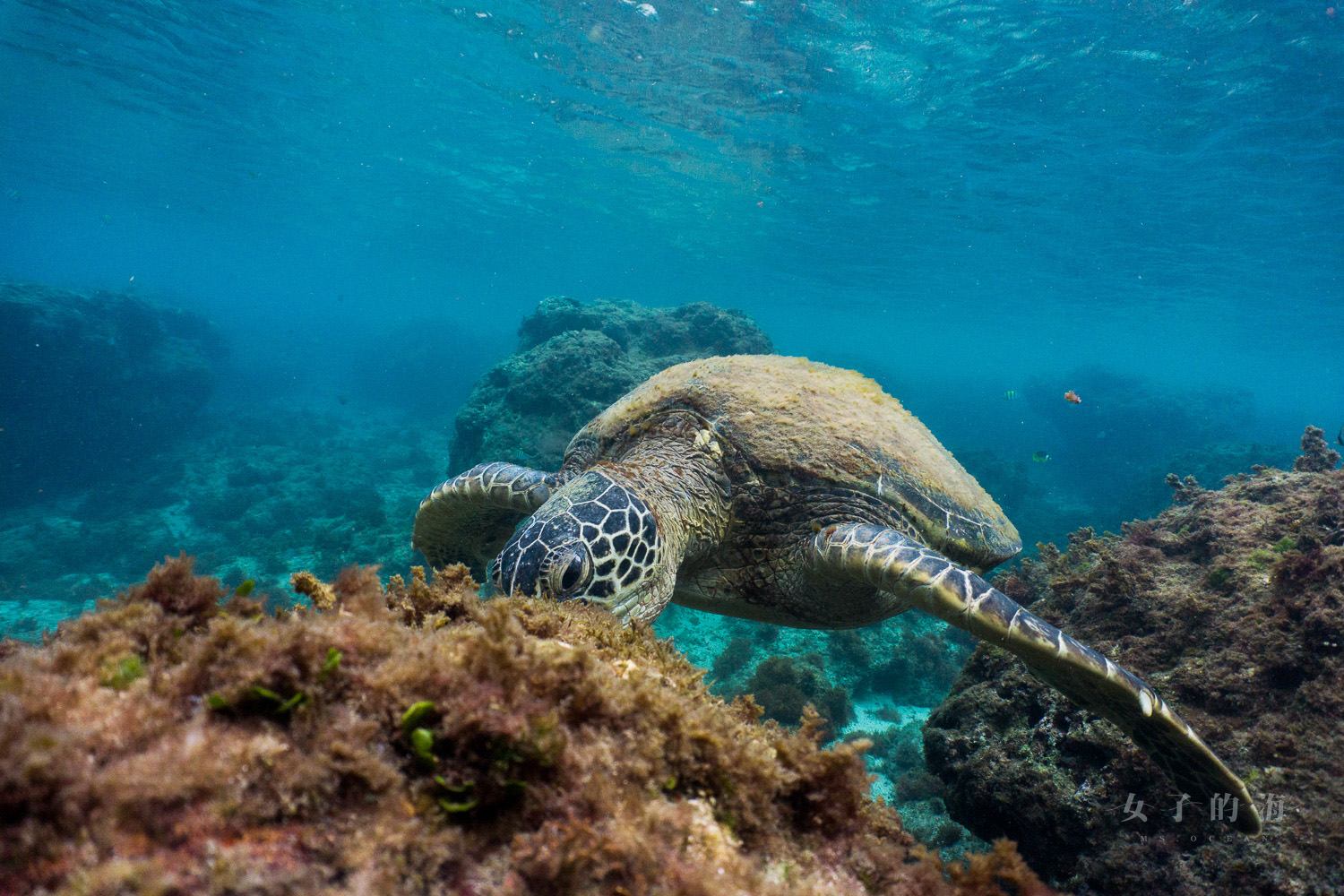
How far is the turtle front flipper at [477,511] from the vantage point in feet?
11.2

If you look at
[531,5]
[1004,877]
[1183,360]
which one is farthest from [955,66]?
[1183,360]

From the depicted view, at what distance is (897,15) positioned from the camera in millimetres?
10555

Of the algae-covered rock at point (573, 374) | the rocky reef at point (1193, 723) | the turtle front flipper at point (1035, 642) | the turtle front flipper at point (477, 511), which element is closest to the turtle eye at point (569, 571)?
the turtle front flipper at point (477, 511)

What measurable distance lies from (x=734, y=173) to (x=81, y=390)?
21976mm

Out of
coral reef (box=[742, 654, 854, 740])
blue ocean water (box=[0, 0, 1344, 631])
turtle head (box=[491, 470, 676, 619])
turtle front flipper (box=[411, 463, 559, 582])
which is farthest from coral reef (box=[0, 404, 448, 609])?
turtle head (box=[491, 470, 676, 619])

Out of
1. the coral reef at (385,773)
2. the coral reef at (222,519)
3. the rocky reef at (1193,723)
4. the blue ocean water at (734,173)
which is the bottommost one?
the coral reef at (222,519)

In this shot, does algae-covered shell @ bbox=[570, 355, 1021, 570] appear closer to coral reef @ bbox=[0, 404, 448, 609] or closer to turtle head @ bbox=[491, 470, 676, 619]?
turtle head @ bbox=[491, 470, 676, 619]

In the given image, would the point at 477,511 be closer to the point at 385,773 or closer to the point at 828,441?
the point at 828,441

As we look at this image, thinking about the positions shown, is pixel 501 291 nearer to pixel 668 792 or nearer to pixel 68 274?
pixel 668 792

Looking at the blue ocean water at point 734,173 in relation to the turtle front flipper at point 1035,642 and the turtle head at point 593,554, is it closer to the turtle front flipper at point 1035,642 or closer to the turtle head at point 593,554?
the turtle head at point 593,554

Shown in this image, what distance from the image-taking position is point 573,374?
941 centimetres

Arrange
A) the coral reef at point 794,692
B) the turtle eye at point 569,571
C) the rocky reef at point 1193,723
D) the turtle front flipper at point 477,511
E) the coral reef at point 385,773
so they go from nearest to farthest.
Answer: the coral reef at point 385,773 → the rocky reef at point 1193,723 → the turtle eye at point 569,571 → the turtle front flipper at point 477,511 → the coral reef at point 794,692

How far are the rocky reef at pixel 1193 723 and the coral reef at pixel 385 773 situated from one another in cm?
123

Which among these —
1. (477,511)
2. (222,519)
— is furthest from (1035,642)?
(222,519)
